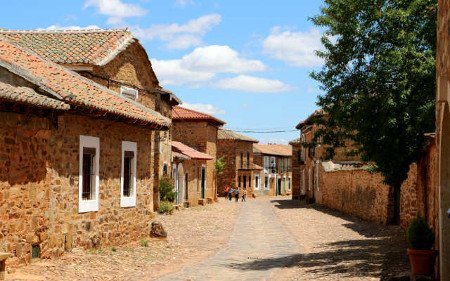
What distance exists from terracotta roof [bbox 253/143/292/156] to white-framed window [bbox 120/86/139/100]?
4940 centimetres

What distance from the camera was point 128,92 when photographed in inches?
923

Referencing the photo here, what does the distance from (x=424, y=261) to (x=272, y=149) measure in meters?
72.5

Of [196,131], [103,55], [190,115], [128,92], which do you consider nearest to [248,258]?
[103,55]

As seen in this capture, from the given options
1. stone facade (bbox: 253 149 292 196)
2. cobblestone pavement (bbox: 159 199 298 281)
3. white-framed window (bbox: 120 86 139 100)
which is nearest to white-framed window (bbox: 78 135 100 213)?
cobblestone pavement (bbox: 159 199 298 281)

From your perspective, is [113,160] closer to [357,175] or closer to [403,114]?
[403,114]

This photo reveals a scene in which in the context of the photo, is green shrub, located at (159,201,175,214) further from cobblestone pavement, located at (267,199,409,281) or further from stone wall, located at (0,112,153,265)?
stone wall, located at (0,112,153,265)

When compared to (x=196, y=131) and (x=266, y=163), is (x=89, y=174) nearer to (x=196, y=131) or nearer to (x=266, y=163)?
(x=196, y=131)

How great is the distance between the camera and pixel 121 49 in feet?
71.7

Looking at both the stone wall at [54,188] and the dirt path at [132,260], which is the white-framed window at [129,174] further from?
the dirt path at [132,260]

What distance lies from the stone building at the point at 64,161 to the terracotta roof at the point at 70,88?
23 mm

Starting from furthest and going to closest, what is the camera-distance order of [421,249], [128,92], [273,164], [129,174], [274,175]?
[273,164]
[274,175]
[128,92]
[129,174]
[421,249]

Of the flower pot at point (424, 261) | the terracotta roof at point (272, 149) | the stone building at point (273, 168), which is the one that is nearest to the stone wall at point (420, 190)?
the flower pot at point (424, 261)

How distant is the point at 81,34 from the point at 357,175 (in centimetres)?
1326

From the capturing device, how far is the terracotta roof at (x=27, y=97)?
9.82 meters
